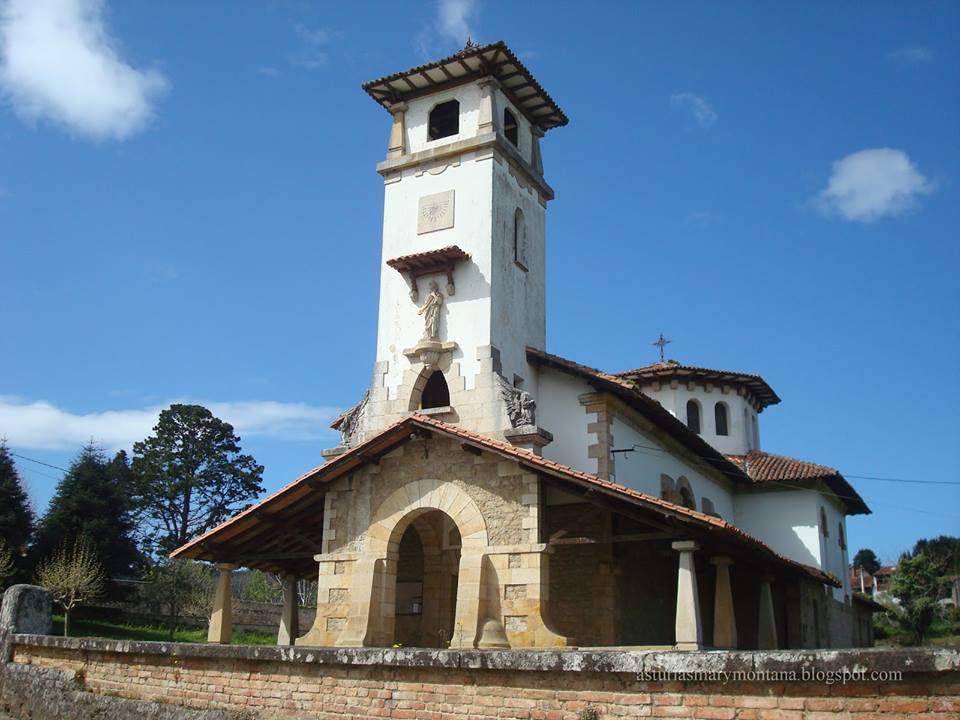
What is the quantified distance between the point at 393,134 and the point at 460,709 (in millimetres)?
Result: 15707

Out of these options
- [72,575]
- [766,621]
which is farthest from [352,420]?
[72,575]

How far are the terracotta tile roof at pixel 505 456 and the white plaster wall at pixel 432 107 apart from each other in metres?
8.62

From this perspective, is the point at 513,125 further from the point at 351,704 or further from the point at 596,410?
the point at 351,704

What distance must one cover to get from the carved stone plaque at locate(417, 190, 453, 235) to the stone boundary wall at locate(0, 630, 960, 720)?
11062 mm

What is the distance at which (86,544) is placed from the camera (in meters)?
34.3

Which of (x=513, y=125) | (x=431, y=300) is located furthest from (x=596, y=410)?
(x=513, y=125)

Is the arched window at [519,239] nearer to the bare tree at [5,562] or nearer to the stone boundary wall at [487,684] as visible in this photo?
the stone boundary wall at [487,684]

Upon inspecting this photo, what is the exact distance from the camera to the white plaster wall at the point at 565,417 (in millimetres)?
18750

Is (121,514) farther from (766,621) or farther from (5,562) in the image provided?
(766,621)

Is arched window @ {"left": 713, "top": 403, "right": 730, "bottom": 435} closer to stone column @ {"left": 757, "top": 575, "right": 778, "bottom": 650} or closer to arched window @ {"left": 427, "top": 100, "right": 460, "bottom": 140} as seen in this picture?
stone column @ {"left": 757, "top": 575, "right": 778, "bottom": 650}

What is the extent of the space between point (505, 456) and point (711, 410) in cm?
1815

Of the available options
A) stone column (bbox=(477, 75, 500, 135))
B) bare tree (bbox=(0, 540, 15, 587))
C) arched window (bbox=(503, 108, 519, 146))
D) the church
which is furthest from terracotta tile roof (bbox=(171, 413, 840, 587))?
bare tree (bbox=(0, 540, 15, 587))

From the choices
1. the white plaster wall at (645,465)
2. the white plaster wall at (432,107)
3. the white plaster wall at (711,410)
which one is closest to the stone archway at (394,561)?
the white plaster wall at (645,465)

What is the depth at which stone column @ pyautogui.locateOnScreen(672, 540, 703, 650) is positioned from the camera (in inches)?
508
